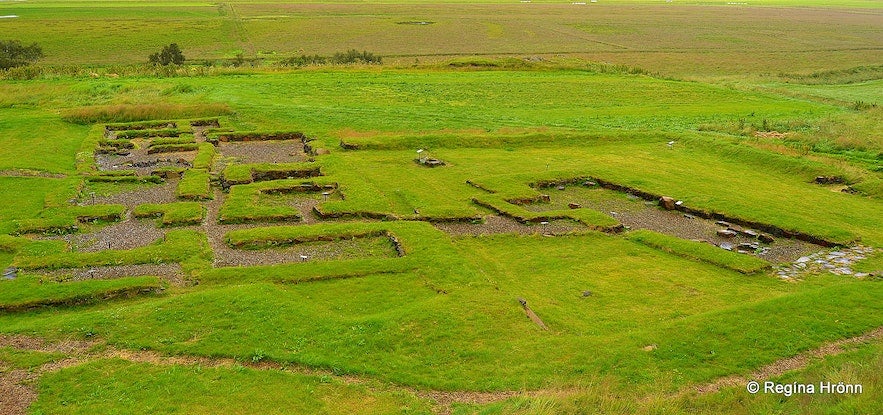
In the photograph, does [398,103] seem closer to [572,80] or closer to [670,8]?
[572,80]

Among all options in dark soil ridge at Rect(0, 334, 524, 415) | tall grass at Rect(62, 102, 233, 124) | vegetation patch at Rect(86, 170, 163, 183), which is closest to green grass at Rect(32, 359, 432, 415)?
dark soil ridge at Rect(0, 334, 524, 415)

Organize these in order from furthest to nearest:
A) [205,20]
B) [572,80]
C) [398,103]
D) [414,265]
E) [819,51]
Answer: [205,20] → [819,51] → [572,80] → [398,103] → [414,265]

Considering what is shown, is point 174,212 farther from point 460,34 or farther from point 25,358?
point 460,34

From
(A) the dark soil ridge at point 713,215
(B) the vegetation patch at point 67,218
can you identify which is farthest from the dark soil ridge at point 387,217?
(B) the vegetation patch at point 67,218

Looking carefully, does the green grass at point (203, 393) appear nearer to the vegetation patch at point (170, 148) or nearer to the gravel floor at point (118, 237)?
the gravel floor at point (118, 237)

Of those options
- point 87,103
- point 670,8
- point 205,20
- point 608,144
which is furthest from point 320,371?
point 670,8

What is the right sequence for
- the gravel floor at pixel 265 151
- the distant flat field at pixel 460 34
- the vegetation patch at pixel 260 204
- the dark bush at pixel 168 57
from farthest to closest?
1. the distant flat field at pixel 460 34
2. the dark bush at pixel 168 57
3. the gravel floor at pixel 265 151
4. the vegetation patch at pixel 260 204
